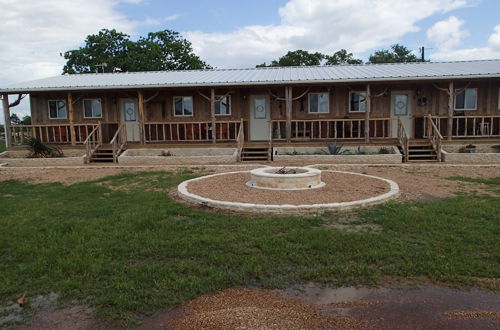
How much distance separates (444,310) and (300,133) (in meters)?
13.7

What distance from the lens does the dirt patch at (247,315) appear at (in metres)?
3.21

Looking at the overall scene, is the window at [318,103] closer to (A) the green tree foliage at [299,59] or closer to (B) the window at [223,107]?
(B) the window at [223,107]

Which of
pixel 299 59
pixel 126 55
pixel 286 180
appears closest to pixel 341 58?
pixel 299 59

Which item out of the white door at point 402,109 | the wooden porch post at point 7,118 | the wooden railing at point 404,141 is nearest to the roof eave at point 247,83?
the wooden porch post at point 7,118

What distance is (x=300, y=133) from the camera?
16906 mm

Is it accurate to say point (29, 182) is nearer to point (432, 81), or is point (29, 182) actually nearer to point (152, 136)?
point (152, 136)

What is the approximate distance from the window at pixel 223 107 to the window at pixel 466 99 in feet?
31.1

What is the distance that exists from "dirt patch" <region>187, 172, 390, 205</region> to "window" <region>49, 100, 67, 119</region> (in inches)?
454

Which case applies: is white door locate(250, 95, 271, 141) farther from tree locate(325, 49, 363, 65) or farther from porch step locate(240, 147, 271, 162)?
tree locate(325, 49, 363, 65)

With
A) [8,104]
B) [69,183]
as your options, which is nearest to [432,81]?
[69,183]

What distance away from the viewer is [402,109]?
55.0ft

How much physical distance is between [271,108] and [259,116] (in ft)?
2.05

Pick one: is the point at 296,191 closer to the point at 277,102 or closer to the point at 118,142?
the point at 277,102

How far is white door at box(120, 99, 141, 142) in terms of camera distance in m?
17.8
